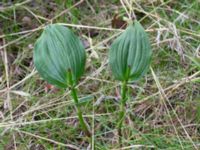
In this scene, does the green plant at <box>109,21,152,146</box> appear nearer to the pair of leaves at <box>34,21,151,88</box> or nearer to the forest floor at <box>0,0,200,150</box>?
the pair of leaves at <box>34,21,151,88</box>

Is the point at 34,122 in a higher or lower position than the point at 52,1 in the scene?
lower

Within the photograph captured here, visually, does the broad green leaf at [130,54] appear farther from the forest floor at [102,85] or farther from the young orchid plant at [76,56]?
the forest floor at [102,85]

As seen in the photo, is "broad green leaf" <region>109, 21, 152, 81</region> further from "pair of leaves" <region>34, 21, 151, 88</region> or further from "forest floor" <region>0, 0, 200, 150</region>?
"forest floor" <region>0, 0, 200, 150</region>

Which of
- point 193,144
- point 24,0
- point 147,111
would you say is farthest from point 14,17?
point 193,144

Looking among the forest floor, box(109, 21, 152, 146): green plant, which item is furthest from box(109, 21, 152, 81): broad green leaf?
the forest floor

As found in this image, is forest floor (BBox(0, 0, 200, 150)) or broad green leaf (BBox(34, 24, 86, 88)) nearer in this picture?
broad green leaf (BBox(34, 24, 86, 88))

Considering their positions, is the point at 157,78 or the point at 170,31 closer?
the point at 157,78

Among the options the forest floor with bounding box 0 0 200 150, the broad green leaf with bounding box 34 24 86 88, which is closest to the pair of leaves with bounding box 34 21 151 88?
the broad green leaf with bounding box 34 24 86 88

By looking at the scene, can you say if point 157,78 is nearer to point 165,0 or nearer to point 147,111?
point 147,111
